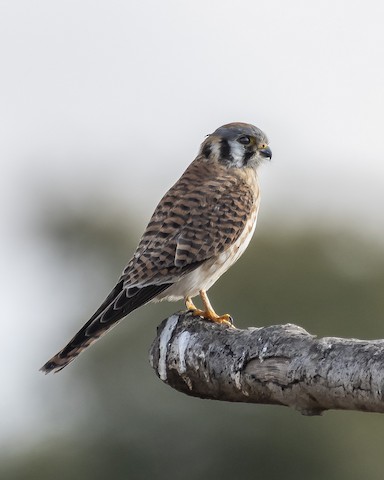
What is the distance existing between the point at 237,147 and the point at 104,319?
1693mm

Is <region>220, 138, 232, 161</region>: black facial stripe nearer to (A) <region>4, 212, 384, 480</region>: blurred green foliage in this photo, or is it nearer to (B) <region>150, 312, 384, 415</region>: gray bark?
(B) <region>150, 312, 384, 415</region>: gray bark

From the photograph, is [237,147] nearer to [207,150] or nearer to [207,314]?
[207,150]

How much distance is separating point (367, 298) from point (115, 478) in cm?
438

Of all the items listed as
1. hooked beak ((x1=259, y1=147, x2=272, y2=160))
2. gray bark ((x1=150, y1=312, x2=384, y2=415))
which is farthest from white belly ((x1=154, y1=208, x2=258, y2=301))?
gray bark ((x1=150, y1=312, x2=384, y2=415))

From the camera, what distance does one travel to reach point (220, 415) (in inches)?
666

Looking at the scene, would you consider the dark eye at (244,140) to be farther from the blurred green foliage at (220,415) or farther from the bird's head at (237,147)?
the blurred green foliage at (220,415)

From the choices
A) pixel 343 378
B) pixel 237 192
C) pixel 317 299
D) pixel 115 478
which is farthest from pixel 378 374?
pixel 317 299

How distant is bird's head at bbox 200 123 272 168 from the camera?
797cm

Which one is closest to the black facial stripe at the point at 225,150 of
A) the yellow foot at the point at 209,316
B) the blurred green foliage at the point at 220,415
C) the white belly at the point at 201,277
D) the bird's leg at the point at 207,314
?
the white belly at the point at 201,277

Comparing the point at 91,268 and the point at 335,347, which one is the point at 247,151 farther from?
the point at 91,268

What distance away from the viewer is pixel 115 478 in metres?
17.9

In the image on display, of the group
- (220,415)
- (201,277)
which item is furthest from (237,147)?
(220,415)

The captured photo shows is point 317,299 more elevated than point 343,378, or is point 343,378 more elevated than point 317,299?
point 343,378

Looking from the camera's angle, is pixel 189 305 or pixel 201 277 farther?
pixel 201 277
